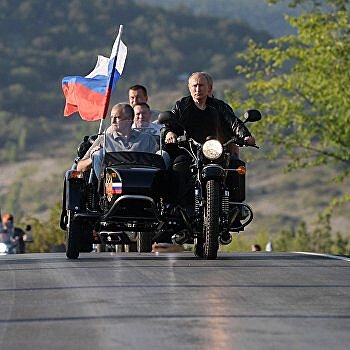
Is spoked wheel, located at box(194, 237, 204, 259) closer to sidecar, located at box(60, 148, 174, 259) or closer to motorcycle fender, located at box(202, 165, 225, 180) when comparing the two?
sidecar, located at box(60, 148, 174, 259)

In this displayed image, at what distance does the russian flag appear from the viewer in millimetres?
18484

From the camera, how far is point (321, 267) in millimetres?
13711

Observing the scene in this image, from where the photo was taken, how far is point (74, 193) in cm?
1547

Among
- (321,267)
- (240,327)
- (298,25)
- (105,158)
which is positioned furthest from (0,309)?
(298,25)

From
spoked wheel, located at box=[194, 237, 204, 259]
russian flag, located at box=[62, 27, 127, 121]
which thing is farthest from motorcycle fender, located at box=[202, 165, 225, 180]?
russian flag, located at box=[62, 27, 127, 121]

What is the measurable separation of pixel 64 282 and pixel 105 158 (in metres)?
3.91

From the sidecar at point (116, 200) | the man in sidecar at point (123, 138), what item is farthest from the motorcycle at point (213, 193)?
the man in sidecar at point (123, 138)

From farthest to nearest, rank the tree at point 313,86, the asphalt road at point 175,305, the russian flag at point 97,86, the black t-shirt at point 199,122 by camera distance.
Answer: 1. the tree at point 313,86
2. the russian flag at point 97,86
3. the black t-shirt at point 199,122
4. the asphalt road at point 175,305

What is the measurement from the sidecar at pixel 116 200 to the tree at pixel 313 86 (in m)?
29.7

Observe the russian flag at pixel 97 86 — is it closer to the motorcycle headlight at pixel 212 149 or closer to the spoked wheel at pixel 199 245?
the spoked wheel at pixel 199 245

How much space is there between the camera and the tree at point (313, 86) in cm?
4553

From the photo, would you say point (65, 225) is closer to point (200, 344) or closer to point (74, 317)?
point (74, 317)

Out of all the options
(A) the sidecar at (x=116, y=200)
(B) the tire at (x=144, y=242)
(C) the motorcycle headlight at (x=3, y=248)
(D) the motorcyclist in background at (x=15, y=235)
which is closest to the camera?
(A) the sidecar at (x=116, y=200)

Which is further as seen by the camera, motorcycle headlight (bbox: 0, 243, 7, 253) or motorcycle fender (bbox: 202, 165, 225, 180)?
motorcycle headlight (bbox: 0, 243, 7, 253)
